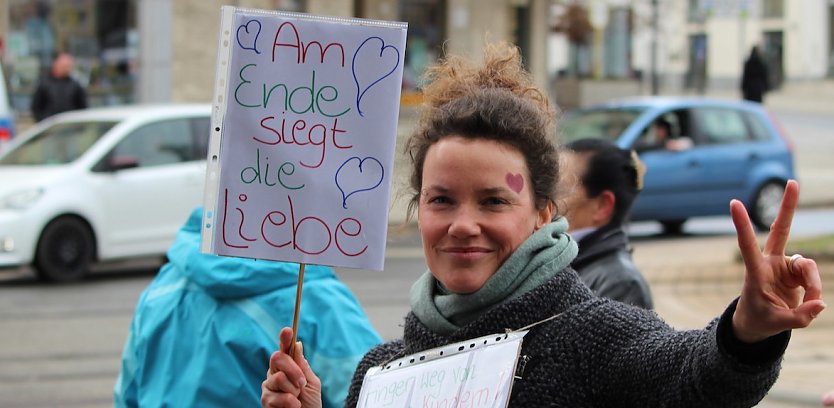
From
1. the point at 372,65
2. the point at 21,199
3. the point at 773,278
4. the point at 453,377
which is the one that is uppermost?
the point at 372,65

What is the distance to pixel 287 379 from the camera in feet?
9.68

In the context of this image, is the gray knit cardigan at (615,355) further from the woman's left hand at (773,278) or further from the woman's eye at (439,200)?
the woman's eye at (439,200)

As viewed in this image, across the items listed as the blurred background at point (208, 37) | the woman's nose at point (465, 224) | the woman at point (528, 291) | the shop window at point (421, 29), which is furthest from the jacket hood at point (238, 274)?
the shop window at point (421, 29)

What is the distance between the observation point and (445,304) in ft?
8.91

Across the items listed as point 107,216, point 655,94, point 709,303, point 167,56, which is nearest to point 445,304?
point 709,303

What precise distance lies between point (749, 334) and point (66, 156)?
1118cm

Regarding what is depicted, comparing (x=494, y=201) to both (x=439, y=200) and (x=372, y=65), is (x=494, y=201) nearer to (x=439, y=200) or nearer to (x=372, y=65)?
(x=439, y=200)

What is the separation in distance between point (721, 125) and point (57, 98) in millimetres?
8626

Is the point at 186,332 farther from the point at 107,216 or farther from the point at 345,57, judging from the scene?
the point at 107,216

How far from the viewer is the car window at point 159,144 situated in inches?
502

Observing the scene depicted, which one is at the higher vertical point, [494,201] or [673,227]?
[494,201]

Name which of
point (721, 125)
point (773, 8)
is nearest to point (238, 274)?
point (721, 125)

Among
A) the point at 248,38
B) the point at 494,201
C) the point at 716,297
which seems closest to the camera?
the point at 494,201

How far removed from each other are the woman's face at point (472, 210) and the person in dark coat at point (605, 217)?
6.11 feet
